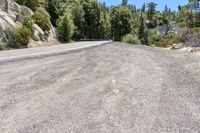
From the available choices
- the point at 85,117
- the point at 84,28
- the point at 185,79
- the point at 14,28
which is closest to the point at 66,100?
the point at 85,117

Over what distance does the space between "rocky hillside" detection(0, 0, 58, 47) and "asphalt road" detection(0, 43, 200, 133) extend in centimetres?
1778

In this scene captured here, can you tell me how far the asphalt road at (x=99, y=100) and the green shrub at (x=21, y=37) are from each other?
718 inches

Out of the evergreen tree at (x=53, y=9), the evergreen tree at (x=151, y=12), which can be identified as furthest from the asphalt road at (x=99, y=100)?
the evergreen tree at (x=151, y=12)

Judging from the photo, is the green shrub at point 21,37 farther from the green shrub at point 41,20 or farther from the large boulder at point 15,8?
the green shrub at point 41,20

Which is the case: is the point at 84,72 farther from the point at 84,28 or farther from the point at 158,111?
the point at 84,28

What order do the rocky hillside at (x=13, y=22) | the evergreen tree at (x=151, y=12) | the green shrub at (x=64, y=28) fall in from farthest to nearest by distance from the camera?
the evergreen tree at (x=151, y=12), the green shrub at (x=64, y=28), the rocky hillside at (x=13, y=22)

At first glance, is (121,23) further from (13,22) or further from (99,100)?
(99,100)

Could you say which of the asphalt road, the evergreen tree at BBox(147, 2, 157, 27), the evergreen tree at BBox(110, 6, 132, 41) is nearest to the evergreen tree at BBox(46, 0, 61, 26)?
the evergreen tree at BBox(110, 6, 132, 41)

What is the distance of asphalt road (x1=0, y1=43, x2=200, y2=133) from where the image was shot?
5.62 metres

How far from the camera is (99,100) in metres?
7.04

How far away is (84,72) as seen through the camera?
33.3 feet

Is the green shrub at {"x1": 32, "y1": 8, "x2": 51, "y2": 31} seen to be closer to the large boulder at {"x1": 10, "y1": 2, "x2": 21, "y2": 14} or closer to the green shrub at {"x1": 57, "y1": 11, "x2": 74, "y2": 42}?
the large boulder at {"x1": 10, "y1": 2, "x2": 21, "y2": 14}

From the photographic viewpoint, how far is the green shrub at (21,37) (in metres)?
28.5

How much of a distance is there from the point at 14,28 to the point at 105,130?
2582 cm
